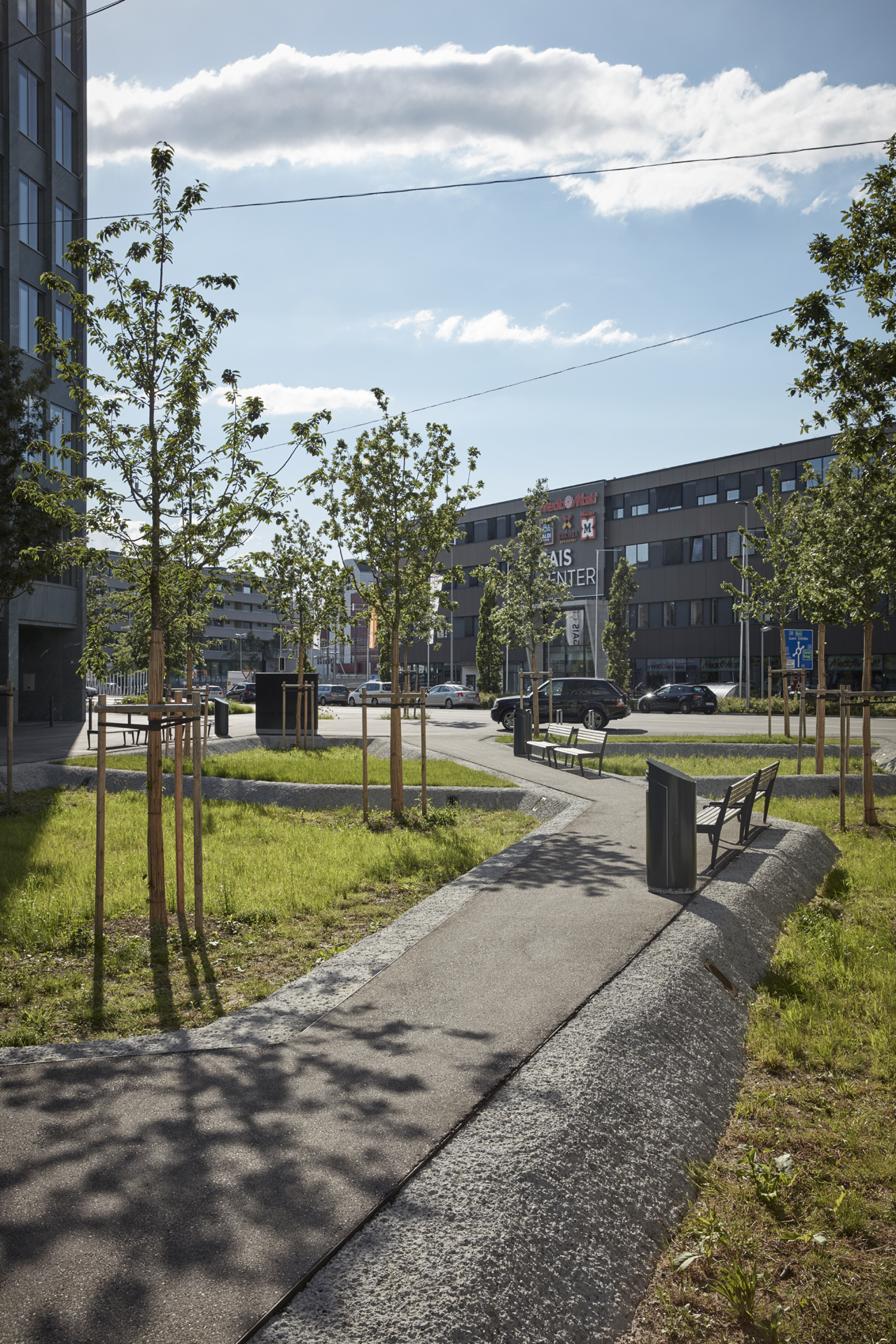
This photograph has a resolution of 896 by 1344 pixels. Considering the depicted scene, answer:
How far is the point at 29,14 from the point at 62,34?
2.19 m

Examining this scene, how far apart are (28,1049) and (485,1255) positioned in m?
2.60

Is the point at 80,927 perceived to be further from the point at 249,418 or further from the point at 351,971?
the point at 249,418

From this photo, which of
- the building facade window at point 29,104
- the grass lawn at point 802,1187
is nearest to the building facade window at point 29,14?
the building facade window at point 29,104

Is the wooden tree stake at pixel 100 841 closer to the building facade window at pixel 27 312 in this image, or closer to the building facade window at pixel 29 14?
the building facade window at pixel 27 312

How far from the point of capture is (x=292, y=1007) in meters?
4.84

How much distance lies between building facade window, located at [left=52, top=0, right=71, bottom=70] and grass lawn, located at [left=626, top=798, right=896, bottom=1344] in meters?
38.6

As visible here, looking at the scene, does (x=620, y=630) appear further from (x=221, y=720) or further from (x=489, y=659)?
(x=221, y=720)

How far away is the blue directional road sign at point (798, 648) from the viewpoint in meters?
27.1

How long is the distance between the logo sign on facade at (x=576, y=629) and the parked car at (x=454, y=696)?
1078cm

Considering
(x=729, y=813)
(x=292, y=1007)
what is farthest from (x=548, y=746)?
(x=292, y=1007)

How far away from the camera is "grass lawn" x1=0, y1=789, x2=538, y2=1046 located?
205 inches

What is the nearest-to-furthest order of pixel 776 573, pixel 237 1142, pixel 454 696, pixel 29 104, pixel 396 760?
1. pixel 237 1142
2. pixel 396 760
3. pixel 776 573
4. pixel 29 104
5. pixel 454 696

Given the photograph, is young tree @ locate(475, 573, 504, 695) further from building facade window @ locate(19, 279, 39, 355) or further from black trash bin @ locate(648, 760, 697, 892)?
black trash bin @ locate(648, 760, 697, 892)

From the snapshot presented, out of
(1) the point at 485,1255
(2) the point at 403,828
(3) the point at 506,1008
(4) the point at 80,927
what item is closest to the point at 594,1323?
(1) the point at 485,1255
